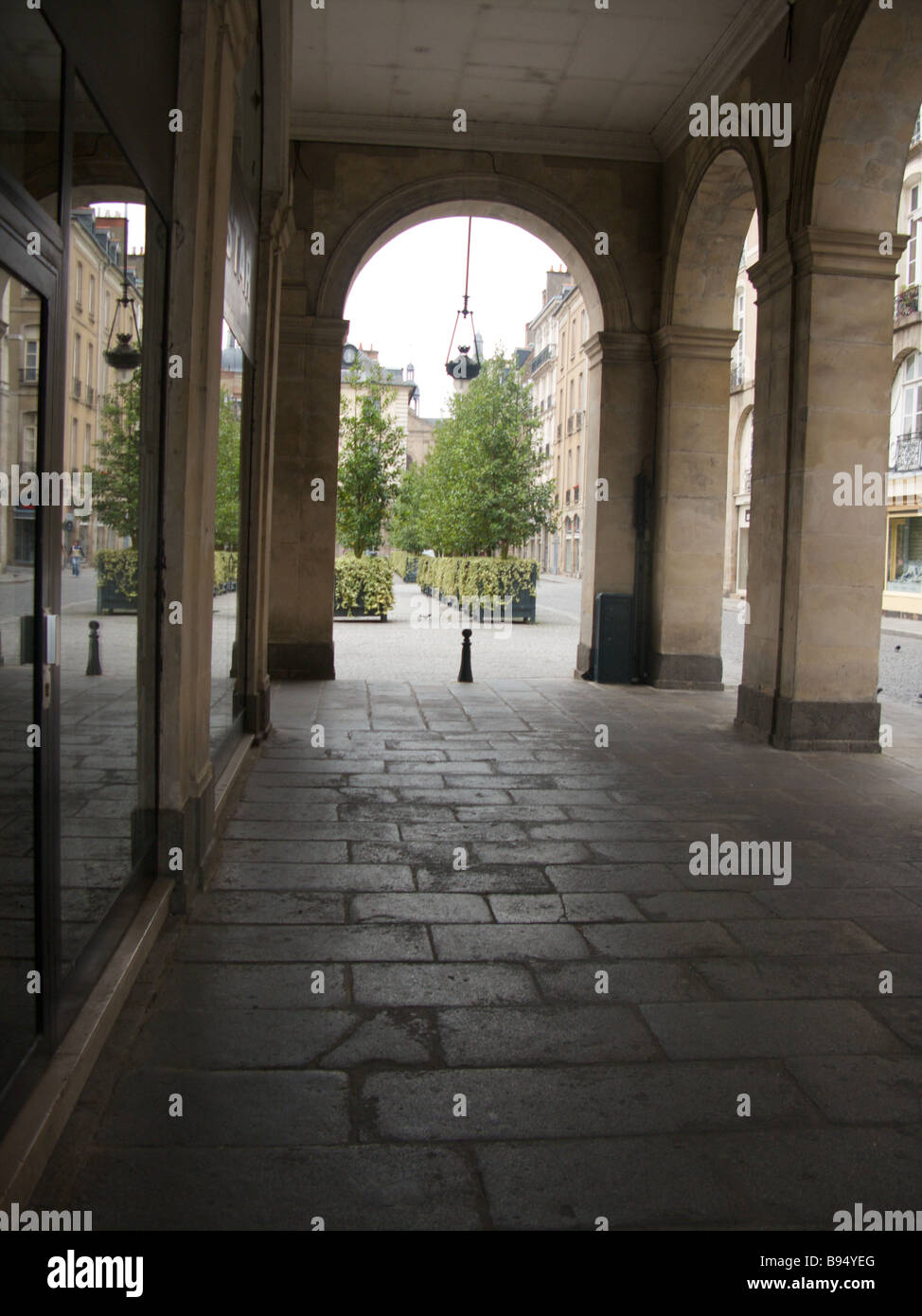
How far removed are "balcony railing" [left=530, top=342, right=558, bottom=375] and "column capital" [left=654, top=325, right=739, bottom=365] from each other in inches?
2011

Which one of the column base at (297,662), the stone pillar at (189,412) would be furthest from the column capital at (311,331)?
the stone pillar at (189,412)

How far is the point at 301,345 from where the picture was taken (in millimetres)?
11500

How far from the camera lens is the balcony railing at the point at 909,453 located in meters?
27.8

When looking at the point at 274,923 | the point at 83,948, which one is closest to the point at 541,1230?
the point at 83,948

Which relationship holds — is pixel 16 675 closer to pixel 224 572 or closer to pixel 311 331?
pixel 224 572

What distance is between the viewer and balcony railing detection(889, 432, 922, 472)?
27766mm

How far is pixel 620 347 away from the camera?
12086mm

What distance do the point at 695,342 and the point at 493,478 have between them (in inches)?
570

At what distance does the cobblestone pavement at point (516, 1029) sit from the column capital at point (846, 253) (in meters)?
4.26

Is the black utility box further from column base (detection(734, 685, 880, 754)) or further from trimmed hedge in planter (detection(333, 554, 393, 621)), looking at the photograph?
trimmed hedge in planter (detection(333, 554, 393, 621))

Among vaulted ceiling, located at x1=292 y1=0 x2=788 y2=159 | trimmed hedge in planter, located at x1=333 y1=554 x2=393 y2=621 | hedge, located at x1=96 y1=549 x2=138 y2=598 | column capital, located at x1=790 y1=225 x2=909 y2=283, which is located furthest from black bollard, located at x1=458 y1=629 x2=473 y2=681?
trimmed hedge in planter, located at x1=333 y1=554 x2=393 y2=621
